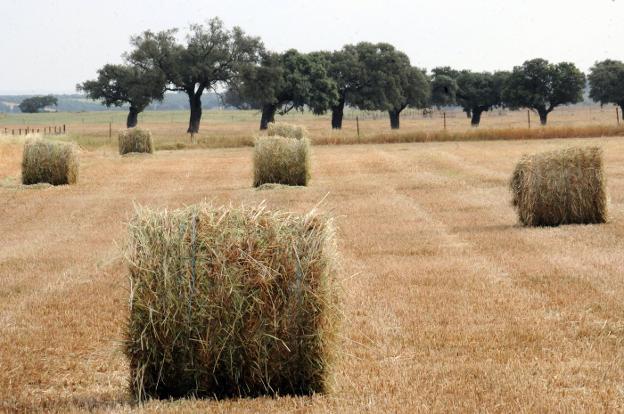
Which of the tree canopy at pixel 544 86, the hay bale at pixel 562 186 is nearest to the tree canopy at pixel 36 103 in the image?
the tree canopy at pixel 544 86

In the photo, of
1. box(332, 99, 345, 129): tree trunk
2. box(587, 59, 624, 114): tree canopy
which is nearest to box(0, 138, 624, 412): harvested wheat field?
box(332, 99, 345, 129): tree trunk

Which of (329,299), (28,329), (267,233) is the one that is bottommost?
(28,329)

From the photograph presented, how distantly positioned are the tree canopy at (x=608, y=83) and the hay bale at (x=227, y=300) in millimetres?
94199

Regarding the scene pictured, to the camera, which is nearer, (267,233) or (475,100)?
(267,233)

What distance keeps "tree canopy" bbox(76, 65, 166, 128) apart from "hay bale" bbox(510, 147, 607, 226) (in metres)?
58.0

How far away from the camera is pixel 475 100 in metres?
107

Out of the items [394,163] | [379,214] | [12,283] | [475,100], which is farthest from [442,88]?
[12,283]

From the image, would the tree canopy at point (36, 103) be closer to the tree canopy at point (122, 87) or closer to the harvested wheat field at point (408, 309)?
the tree canopy at point (122, 87)

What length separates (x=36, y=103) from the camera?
195500 millimetres

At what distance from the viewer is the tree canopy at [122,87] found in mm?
72500

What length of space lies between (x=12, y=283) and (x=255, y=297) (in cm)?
642

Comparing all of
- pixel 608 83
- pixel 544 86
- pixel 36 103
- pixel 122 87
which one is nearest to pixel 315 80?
pixel 122 87

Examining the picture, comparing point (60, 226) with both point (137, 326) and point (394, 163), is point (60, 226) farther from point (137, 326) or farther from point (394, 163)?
point (394, 163)

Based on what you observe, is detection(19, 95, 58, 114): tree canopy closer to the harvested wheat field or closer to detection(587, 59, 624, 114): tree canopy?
detection(587, 59, 624, 114): tree canopy
